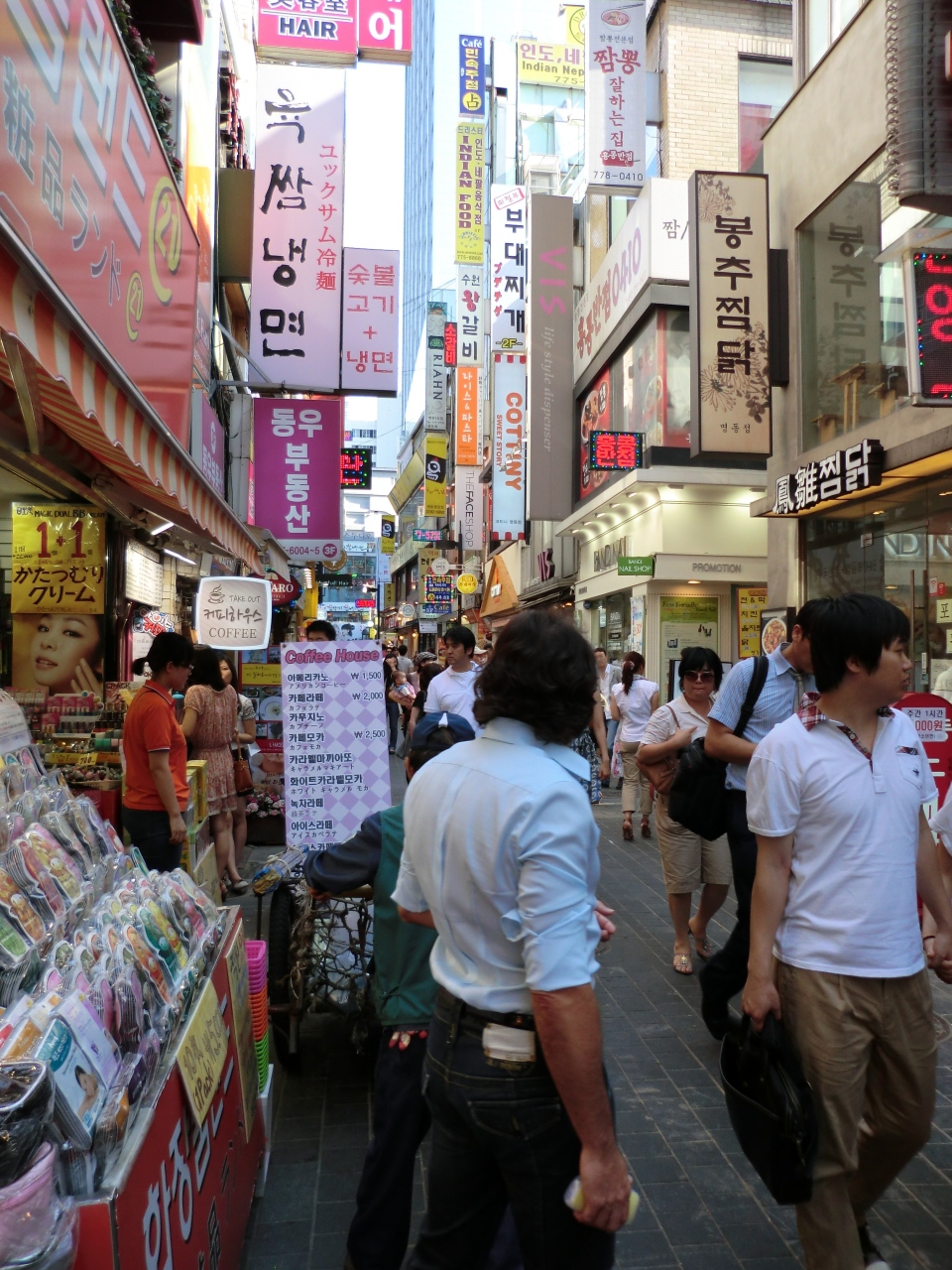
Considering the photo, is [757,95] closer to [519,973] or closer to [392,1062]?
[392,1062]

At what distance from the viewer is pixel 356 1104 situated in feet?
13.1

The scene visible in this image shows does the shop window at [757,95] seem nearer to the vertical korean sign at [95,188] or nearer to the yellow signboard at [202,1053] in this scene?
the vertical korean sign at [95,188]

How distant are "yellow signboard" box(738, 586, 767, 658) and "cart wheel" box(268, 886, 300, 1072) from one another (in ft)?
43.9

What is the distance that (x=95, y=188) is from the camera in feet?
15.4

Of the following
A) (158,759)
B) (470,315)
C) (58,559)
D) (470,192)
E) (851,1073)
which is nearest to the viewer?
(851,1073)

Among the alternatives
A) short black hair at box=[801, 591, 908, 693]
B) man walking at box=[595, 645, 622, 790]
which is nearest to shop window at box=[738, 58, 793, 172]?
man walking at box=[595, 645, 622, 790]

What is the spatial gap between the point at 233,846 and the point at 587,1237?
21.5 ft

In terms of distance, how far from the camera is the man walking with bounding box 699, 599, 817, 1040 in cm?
409

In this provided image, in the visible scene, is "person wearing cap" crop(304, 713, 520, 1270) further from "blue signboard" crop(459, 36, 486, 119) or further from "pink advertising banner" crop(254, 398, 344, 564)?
"blue signboard" crop(459, 36, 486, 119)

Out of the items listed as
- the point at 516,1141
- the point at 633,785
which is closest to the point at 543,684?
the point at 516,1141

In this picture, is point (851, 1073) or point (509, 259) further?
point (509, 259)

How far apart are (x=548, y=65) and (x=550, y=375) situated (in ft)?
58.7

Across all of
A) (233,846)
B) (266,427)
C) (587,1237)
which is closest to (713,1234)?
(587,1237)

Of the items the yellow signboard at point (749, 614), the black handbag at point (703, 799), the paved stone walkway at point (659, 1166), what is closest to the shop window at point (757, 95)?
the yellow signboard at point (749, 614)
